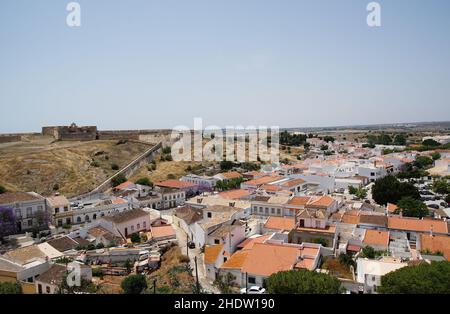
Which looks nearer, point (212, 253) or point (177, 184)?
point (212, 253)

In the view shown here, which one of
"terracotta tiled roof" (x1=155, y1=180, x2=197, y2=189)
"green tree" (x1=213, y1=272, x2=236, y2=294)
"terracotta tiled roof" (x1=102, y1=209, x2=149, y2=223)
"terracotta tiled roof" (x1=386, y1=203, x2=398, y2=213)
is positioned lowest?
"green tree" (x1=213, y1=272, x2=236, y2=294)

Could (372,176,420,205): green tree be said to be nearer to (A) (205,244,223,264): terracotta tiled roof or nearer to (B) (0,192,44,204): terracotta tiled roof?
(A) (205,244,223,264): terracotta tiled roof

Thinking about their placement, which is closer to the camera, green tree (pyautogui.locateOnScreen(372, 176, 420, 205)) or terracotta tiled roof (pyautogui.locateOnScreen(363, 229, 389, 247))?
terracotta tiled roof (pyautogui.locateOnScreen(363, 229, 389, 247))

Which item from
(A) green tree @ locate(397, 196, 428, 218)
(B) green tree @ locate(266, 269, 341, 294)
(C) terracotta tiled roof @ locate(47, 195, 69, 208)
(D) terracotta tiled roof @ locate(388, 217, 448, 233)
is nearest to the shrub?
(B) green tree @ locate(266, 269, 341, 294)

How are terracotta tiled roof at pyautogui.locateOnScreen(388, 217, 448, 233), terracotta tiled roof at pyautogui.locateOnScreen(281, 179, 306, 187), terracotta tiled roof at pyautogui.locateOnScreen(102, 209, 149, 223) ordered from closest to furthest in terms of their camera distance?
terracotta tiled roof at pyautogui.locateOnScreen(388, 217, 448, 233) → terracotta tiled roof at pyautogui.locateOnScreen(102, 209, 149, 223) → terracotta tiled roof at pyautogui.locateOnScreen(281, 179, 306, 187)

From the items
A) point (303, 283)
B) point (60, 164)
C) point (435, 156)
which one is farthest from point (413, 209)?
point (435, 156)

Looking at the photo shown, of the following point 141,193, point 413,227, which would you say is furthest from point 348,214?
point 141,193

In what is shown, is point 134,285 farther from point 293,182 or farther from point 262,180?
point 262,180
